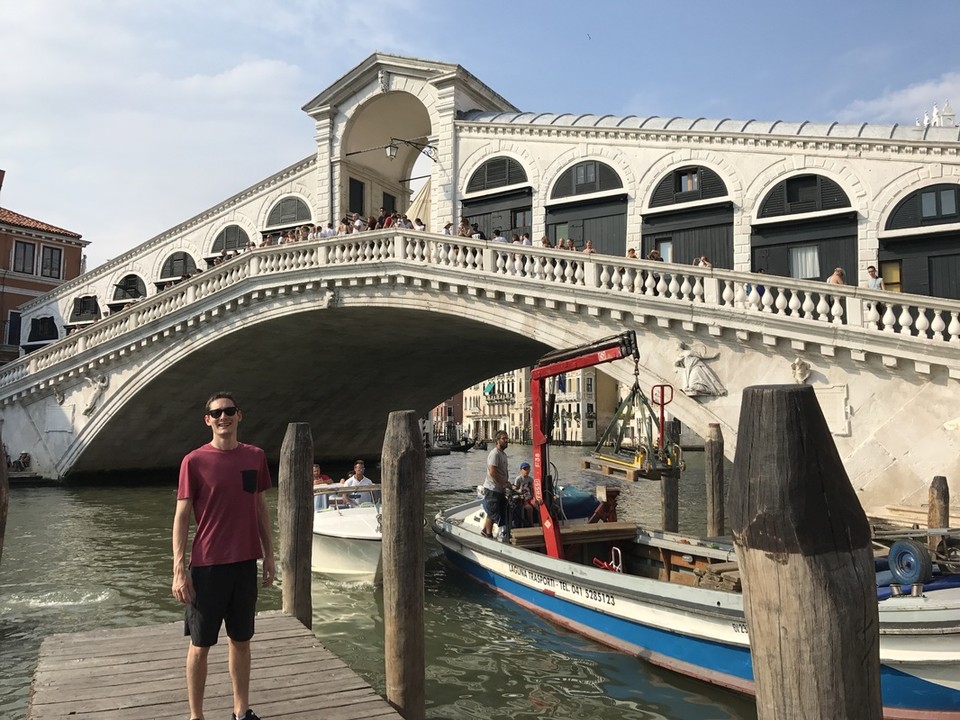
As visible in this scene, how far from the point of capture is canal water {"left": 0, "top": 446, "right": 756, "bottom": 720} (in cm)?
602

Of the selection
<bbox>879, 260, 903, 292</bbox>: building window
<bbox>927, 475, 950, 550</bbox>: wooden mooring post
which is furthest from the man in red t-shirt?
<bbox>879, 260, 903, 292</bbox>: building window

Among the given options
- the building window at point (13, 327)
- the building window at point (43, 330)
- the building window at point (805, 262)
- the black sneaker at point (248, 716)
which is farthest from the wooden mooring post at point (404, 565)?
the building window at point (13, 327)

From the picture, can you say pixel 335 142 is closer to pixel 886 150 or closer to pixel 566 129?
pixel 566 129

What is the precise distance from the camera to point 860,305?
11.1 m

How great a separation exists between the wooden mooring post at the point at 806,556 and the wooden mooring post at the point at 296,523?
16.6ft

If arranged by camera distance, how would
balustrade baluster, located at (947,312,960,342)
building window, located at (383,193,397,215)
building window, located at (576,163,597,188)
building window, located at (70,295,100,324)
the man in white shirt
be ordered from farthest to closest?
1. building window, located at (70,295,100,324)
2. building window, located at (383,193,397,215)
3. building window, located at (576,163,597,188)
4. the man in white shirt
5. balustrade baluster, located at (947,312,960,342)

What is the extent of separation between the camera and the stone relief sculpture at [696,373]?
12375 mm

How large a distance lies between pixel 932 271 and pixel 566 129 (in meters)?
8.67

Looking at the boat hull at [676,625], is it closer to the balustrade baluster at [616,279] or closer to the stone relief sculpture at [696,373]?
the stone relief sculpture at [696,373]

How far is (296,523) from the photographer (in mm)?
6402

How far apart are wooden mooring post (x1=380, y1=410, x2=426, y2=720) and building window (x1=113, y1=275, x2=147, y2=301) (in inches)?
987

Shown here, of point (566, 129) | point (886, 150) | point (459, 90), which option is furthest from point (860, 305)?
point (459, 90)

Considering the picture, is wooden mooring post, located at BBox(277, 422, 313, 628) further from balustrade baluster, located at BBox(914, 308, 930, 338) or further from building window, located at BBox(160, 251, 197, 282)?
building window, located at BBox(160, 251, 197, 282)

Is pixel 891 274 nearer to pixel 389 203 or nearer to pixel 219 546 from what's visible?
pixel 219 546
